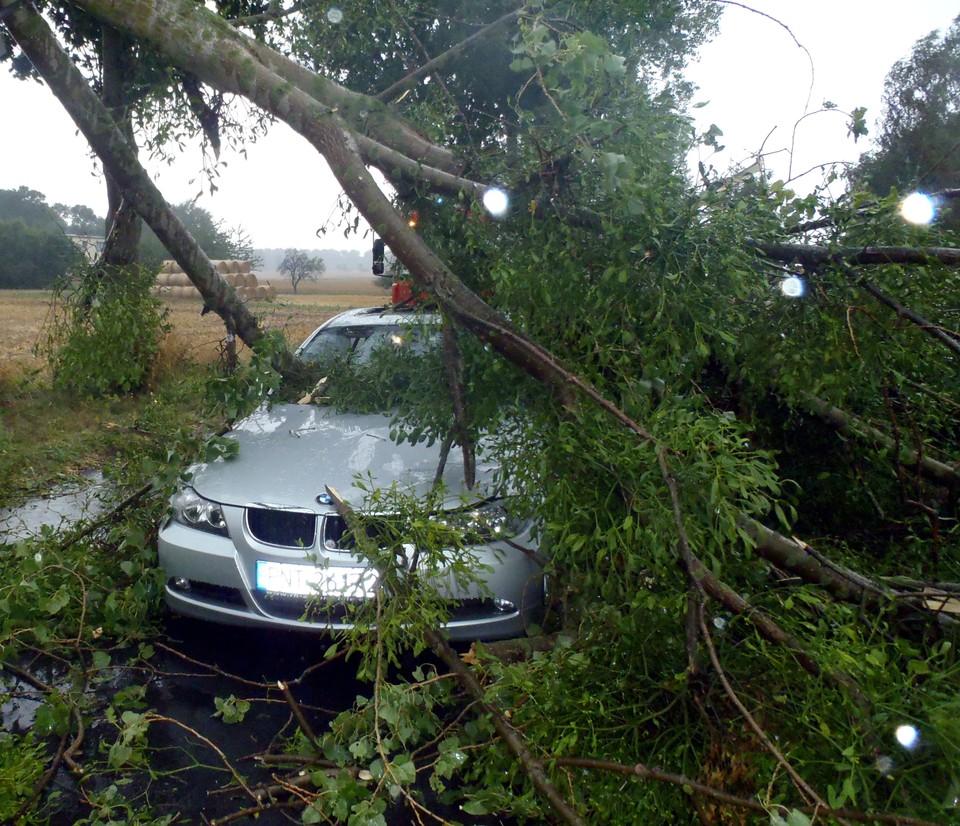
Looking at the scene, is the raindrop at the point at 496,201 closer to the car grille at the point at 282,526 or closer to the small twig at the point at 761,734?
the car grille at the point at 282,526

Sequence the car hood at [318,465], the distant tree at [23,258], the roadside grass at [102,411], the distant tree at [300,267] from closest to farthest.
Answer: the car hood at [318,465], the roadside grass at [102,411], the distant tree at [300,267], the distant tree at [23,258]

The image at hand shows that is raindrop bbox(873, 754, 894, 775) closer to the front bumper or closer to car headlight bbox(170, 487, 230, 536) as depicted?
the front bumper

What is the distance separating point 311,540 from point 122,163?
4.25m

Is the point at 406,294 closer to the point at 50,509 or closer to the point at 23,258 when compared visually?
the point at 50,509

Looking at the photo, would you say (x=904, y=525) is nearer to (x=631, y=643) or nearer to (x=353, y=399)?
(x=631, y=643)

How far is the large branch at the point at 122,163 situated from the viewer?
5758 millimetres

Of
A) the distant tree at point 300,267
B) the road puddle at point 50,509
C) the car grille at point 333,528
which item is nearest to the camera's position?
the car grille at point 333,528

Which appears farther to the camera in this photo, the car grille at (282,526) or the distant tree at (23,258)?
the distant tree at (23,258)

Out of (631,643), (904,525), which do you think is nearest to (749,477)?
(631,643)

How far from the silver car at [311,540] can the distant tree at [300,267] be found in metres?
26.9

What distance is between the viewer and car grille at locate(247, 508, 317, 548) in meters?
3.65

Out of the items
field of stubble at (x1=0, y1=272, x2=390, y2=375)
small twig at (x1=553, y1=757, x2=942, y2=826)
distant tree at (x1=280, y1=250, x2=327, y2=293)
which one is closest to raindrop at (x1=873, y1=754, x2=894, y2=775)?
small twig at (x1=553, y1=757, x2=942, y2=826)

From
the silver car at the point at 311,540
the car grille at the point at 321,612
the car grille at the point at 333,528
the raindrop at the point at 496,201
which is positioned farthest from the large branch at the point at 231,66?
the car grille at the point at 321,612

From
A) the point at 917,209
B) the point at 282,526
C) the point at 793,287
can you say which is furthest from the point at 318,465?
the point at 917,209
